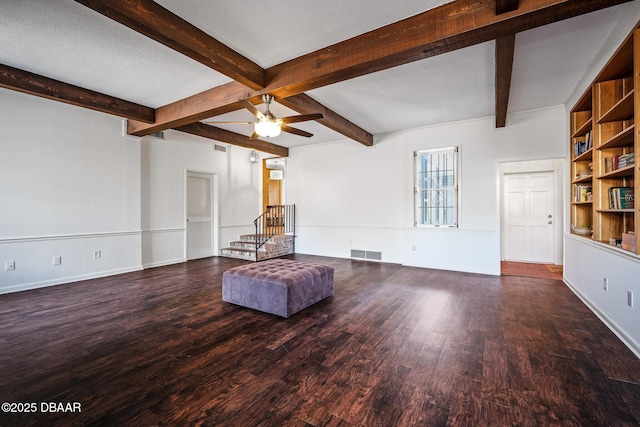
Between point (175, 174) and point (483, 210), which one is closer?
point (483, 210)

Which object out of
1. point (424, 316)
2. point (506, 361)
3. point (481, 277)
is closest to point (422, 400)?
point (506, 361)

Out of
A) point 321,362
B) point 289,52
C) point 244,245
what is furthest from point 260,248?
point 321,362

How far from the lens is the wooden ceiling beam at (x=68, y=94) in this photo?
336 cm

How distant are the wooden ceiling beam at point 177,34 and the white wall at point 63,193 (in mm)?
3426

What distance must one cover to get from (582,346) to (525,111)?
4026 mm

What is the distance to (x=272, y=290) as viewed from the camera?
320cm

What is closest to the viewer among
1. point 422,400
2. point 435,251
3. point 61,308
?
point 422,400

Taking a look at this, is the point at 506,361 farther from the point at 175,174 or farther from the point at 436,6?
the point at 175,174

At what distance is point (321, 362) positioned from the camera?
2.22m

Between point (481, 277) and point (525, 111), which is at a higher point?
point (525, 111)

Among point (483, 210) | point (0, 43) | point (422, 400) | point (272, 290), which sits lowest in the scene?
point (422, 400)

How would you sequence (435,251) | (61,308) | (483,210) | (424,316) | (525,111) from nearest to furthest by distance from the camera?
(424,316)
(61,308)
(525,111)
(483,210)
(435,251)

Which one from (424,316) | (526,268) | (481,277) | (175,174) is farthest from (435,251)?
(175,174)

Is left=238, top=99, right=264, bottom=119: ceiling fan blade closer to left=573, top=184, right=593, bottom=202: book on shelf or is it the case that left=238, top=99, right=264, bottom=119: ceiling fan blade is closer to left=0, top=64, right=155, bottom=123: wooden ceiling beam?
left=0, top=64, right=155, bottom=123: wooden ceiling beam
